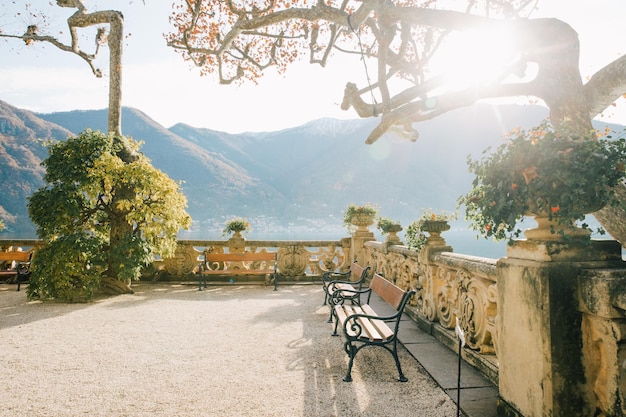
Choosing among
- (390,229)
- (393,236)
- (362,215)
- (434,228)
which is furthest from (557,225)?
(362,215)

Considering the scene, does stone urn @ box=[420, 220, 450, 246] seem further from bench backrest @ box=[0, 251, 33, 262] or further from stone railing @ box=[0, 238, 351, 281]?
bench backrest @ box=[0, 251, 33, 262]

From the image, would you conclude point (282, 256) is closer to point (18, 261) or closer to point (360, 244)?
point (360, 244)

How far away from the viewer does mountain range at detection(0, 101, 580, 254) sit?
354ft

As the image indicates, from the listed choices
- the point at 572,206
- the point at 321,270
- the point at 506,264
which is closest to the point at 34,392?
the point at 506,264

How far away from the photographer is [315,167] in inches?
6048

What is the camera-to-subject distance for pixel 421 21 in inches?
237

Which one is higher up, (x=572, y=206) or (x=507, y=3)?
(x=507, y=3)

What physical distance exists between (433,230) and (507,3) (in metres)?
6.56

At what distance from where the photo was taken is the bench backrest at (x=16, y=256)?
9609mm

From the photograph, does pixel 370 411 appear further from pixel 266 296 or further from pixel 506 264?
pixel 266 296

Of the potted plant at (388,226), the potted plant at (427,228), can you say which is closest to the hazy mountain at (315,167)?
the potted plant at (388,226)

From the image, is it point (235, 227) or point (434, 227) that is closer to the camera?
point (434, 227)

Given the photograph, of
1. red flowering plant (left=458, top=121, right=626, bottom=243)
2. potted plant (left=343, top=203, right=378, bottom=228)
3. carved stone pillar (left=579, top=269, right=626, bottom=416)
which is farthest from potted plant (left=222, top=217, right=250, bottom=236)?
carved stone pillar (left=579, top=269, right=626, bottom=416)

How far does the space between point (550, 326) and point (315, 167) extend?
152367mm
